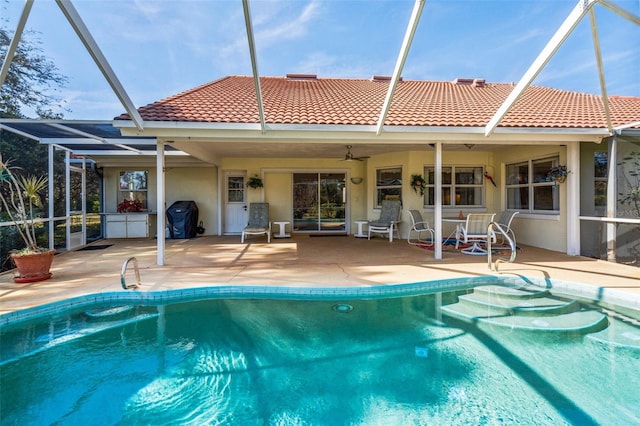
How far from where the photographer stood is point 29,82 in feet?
38.0

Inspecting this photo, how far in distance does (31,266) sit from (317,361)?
5.24m

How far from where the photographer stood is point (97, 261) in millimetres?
7062

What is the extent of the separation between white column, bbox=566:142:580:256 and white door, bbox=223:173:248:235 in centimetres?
936

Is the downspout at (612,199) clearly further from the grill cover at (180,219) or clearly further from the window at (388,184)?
the grill cover at (180,219)

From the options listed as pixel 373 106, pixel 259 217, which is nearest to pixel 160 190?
pixel 259 217

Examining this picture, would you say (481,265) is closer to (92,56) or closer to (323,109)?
(323,109)

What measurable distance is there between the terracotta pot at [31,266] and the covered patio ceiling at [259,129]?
7.45ft

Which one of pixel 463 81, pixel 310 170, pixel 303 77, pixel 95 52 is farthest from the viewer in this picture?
pixel 463 81

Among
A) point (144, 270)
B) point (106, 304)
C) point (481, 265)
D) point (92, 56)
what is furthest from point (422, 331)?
point (92, 56)

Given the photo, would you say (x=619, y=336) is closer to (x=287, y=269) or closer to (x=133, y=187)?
(x=287, y=269)

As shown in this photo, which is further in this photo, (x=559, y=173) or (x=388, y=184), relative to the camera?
(x=388, y=184)

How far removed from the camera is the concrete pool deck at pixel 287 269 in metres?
5.02

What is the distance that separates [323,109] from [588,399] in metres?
6.56

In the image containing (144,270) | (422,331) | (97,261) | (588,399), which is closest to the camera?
(588,399)
